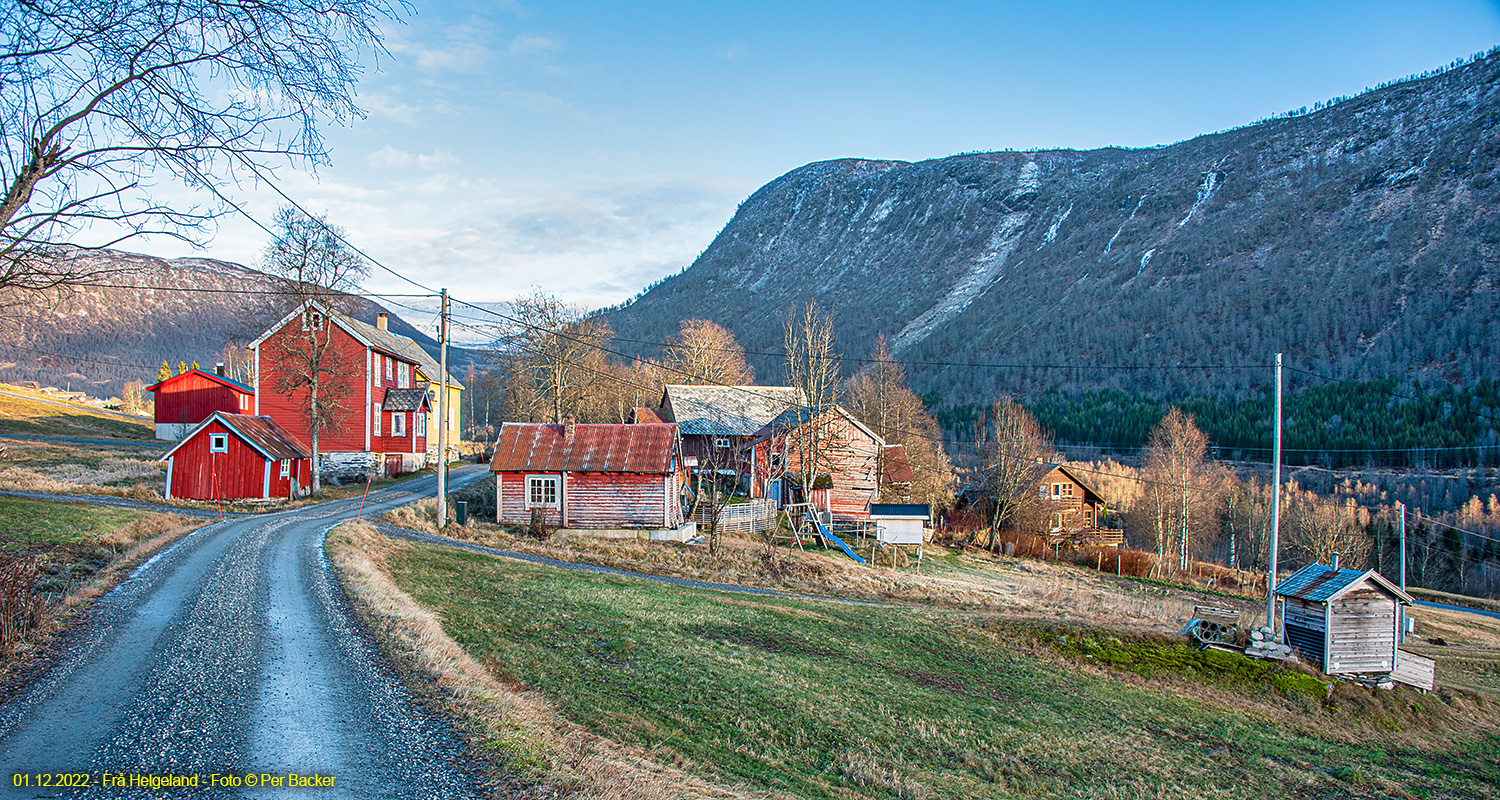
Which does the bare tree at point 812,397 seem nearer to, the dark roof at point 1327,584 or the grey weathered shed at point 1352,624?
the dark roof at point 1327,584

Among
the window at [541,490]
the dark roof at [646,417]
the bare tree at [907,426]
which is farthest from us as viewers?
the dark roof at [646,417]

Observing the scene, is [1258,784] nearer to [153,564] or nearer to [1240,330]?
[153,564]

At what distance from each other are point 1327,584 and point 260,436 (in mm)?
41628

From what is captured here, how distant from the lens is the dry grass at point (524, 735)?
622 cm

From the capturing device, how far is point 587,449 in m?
31.9

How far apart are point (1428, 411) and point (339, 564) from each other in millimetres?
104484

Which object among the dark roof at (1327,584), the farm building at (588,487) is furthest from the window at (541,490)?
the dark roof at (1327,584)

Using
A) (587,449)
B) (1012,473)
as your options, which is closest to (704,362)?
(1012,473)

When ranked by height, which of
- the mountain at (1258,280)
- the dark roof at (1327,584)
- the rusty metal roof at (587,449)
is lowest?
the dark roof at (1327,584)

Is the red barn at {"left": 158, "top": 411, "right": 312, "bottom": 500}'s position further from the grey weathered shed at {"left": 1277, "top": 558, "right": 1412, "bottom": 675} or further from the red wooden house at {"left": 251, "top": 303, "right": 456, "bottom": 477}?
the grey weathered shed at {"left": 1277, "top": 558, "right": 1412, "bottom": 675}

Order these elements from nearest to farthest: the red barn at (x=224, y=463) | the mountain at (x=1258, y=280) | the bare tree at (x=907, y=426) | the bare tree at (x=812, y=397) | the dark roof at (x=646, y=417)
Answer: the red barn at (x=224, y=463)
the bare tree at (x=812, y=397)
the bare tree at (x=907, y=426)
the dark roof at (x=646, y=417)
the mountain at (x=1258, y=280)

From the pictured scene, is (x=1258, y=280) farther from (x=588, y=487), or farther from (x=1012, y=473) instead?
(x=588, y=487)

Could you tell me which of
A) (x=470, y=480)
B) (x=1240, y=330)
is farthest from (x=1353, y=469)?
(x=470, y=480)

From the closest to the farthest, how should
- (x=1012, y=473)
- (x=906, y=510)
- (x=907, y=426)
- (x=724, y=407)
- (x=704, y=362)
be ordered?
1. (x=906, y=510)
2. (x=1012, y=473)
3. (x=724, y=407)
4. (x=907, y=426)
5. (x=704, y=362)
